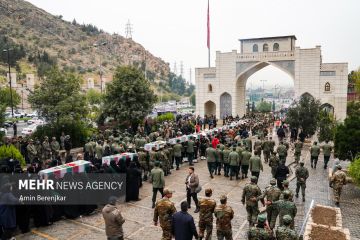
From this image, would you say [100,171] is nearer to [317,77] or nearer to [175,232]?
[175,232]

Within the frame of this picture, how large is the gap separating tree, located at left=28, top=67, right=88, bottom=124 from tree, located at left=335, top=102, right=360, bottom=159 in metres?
14.3

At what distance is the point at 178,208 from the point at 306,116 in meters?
14.6

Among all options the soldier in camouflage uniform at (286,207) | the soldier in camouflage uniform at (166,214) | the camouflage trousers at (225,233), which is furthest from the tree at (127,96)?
the camouflage trousers at (225,233)

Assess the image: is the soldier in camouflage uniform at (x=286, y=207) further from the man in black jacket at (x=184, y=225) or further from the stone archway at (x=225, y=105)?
the stone archway at (x=225, y=105)

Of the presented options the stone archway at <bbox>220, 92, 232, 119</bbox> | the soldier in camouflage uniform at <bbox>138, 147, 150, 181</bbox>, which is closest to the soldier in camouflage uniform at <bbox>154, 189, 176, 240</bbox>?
the soldier in camouflage uniform at <bbox>138, 147, 150, 181</bbox>

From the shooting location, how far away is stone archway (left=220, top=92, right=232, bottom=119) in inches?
1483

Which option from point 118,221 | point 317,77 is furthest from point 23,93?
point 118,221

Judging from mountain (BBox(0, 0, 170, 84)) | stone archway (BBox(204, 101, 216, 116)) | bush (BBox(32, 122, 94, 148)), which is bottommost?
bush (BBox(32, 122, 94, 148))

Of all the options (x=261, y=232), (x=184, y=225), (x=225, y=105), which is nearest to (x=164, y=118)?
(x=225, y=105)

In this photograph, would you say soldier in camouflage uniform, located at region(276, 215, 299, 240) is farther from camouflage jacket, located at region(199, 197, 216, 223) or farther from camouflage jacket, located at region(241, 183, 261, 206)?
camouflage jacket, located at region(241, 183, 261, 206)

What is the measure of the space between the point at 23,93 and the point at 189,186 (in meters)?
63.8

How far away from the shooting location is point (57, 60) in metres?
86.8

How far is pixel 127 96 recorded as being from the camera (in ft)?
82.8

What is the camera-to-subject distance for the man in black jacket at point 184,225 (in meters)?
7.00
